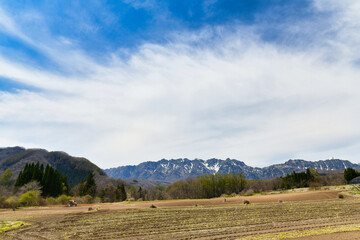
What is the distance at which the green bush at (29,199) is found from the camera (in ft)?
202

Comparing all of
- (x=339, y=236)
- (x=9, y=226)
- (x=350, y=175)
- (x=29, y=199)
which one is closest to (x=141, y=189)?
(x=29, y=199)

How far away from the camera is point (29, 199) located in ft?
205

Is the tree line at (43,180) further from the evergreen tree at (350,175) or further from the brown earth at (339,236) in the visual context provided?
the evergreen tree at (350,175)

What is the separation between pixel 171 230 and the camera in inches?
890

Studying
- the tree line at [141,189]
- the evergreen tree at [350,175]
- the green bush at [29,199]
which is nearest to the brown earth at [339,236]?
the green bush at [29,199]

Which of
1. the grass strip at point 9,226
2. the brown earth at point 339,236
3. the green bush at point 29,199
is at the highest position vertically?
the green bush at point 29,199

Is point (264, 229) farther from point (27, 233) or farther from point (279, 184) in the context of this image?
point (279, 184)

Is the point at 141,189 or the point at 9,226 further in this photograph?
the point at 141,189

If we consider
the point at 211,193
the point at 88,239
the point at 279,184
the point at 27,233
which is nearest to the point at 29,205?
the point at 27,233

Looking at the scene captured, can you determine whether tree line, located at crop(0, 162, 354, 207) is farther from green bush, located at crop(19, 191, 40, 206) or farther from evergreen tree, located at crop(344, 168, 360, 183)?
green bush, located at crop(19, 191, 40, 206)

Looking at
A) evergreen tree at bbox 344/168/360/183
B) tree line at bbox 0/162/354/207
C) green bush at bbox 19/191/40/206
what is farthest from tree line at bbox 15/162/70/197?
evergreen tree at bbox 344/168/360/183

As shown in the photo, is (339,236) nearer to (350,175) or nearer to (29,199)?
(29,199)

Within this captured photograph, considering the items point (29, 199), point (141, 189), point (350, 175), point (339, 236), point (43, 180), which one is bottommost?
point (339, 236)

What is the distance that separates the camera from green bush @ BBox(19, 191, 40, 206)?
61.5m
